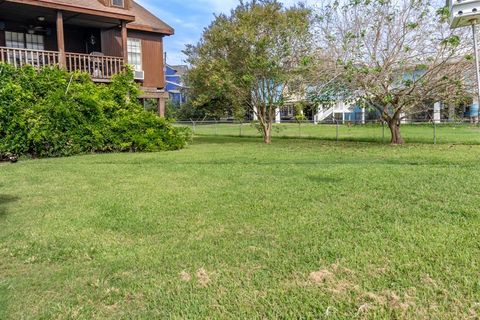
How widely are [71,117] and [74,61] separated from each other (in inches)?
109

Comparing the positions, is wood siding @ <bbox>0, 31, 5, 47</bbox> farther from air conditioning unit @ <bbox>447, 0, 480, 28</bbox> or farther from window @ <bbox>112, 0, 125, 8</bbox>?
air conditioning unit @ <bbox>447, 0, 480, 28</bbox>

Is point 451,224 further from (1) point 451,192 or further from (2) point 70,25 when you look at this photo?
(2) point 70,25

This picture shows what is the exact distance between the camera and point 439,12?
41.9 feet

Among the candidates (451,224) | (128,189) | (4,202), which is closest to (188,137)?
(128,189)

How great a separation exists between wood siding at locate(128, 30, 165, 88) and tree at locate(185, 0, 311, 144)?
4.88 feet

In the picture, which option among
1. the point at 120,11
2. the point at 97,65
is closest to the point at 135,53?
the point at 120,11

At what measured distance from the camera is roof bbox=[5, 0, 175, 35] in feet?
44.4

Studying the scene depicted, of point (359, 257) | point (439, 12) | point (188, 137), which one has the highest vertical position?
point (439, 12)

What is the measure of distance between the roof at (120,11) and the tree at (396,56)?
300 inches

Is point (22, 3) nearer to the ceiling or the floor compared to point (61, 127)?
nearer to the ceiling

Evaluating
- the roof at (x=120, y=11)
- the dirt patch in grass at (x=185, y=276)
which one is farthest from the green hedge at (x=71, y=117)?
the dirt patch in grass at (x=185, y=276)

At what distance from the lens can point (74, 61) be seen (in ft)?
47.5

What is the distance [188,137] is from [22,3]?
23.4ft

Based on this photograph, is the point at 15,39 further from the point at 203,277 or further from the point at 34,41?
the point at 203,277
